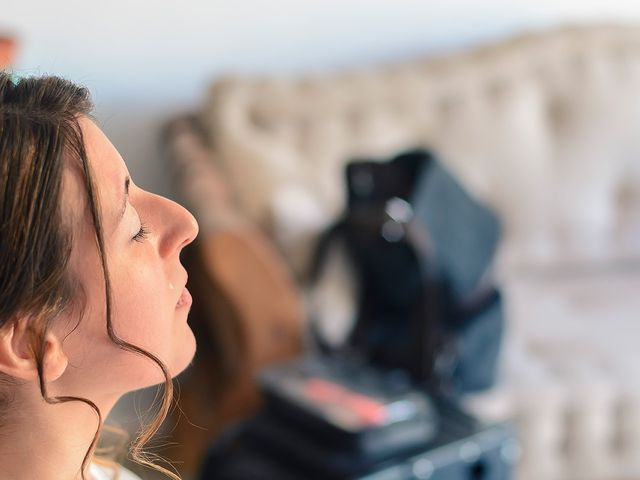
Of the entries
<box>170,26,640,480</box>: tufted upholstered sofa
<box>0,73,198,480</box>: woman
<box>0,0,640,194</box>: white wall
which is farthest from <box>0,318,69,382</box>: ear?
<box>0,0,640,194</box>: white wall

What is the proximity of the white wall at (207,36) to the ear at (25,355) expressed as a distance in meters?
1.66

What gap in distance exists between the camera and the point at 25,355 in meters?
0.60

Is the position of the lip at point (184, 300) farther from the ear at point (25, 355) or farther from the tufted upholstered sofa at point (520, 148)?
the tufted upholstered sofa at point (520, 148)

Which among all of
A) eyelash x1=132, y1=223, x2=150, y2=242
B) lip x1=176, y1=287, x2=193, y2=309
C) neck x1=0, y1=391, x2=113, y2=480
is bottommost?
neck x1=0, y1=391, x2=113, y2=480

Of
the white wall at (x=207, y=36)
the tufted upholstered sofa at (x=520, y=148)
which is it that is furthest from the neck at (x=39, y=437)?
the white wall at (x=207, y=36)

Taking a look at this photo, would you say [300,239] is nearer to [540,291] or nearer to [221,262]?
[221,262]

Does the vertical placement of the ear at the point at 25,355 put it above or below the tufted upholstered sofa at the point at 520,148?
below

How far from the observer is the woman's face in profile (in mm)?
600

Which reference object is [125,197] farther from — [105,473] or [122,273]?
[105,473]

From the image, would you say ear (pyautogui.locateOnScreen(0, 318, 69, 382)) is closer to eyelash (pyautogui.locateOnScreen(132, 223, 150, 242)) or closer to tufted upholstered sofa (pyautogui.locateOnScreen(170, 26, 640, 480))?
eyelash (pyautogui.locateOnScreen(132, 223, 150, 242))

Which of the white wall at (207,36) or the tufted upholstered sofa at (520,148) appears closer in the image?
the tufted upholstered sofa at (520,148)

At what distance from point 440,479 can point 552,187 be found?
1.05m

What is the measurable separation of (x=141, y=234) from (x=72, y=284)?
6cm

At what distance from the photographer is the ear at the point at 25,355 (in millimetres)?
587
